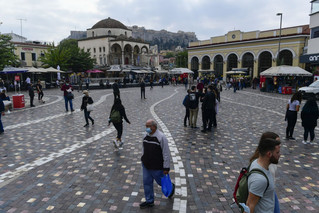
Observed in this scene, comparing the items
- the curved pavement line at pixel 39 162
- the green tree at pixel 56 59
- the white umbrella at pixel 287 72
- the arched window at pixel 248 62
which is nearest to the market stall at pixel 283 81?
the white umbrella at pixel 287 72

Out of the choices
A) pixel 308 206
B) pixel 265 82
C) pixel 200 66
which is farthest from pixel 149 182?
pixel 200 66

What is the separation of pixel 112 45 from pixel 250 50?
118ft

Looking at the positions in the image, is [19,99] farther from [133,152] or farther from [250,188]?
[250,188]

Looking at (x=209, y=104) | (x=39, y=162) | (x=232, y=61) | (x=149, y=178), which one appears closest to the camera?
(x=149, y=178)

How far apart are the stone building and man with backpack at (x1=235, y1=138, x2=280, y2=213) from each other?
59.8 metres

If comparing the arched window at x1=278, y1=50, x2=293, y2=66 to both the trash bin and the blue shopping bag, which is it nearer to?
the trash bin

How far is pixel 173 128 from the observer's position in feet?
34.7

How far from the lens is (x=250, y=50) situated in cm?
4119

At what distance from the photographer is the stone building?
2484 inches

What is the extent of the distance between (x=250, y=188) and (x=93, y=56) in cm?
6800

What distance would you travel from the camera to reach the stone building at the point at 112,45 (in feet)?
207

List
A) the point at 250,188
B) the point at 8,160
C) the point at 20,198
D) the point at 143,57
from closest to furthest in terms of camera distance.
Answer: the point at 250,188 < the point at 20,198 < the point at 8,160 < the point at 143,57

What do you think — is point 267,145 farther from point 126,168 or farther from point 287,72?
point 287,72

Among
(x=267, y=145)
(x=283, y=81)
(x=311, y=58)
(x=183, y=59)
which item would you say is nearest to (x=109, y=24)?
(x=183, y=59)
